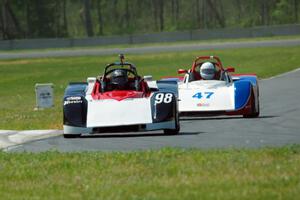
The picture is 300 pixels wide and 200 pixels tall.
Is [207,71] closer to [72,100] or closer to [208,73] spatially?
[208,73]

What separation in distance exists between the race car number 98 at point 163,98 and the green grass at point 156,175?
396 cm

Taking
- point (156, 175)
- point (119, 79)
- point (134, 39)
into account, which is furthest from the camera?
point (134, 39)

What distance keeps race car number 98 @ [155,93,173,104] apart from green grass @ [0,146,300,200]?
3.96 metres

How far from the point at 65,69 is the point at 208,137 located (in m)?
36.7

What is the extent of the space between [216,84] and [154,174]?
35.3ft

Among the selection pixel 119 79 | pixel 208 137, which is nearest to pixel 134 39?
pixel 119 79

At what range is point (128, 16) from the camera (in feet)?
436

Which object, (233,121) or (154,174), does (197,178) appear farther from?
(233,121)

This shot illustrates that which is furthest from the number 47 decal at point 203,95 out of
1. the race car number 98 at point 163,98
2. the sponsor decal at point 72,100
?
the sponsor decal at point 72,100

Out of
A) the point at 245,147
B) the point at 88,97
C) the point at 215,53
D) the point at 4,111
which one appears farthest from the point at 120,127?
the point at 215,53

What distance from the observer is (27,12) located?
378 feet

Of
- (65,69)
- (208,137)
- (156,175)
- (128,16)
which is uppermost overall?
(156,175)

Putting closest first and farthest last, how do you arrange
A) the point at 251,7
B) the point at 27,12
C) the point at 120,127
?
the point at 120,127 → the point at 27,12 → the point at 251,7

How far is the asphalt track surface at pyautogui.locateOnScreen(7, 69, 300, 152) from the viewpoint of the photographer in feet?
49.9
